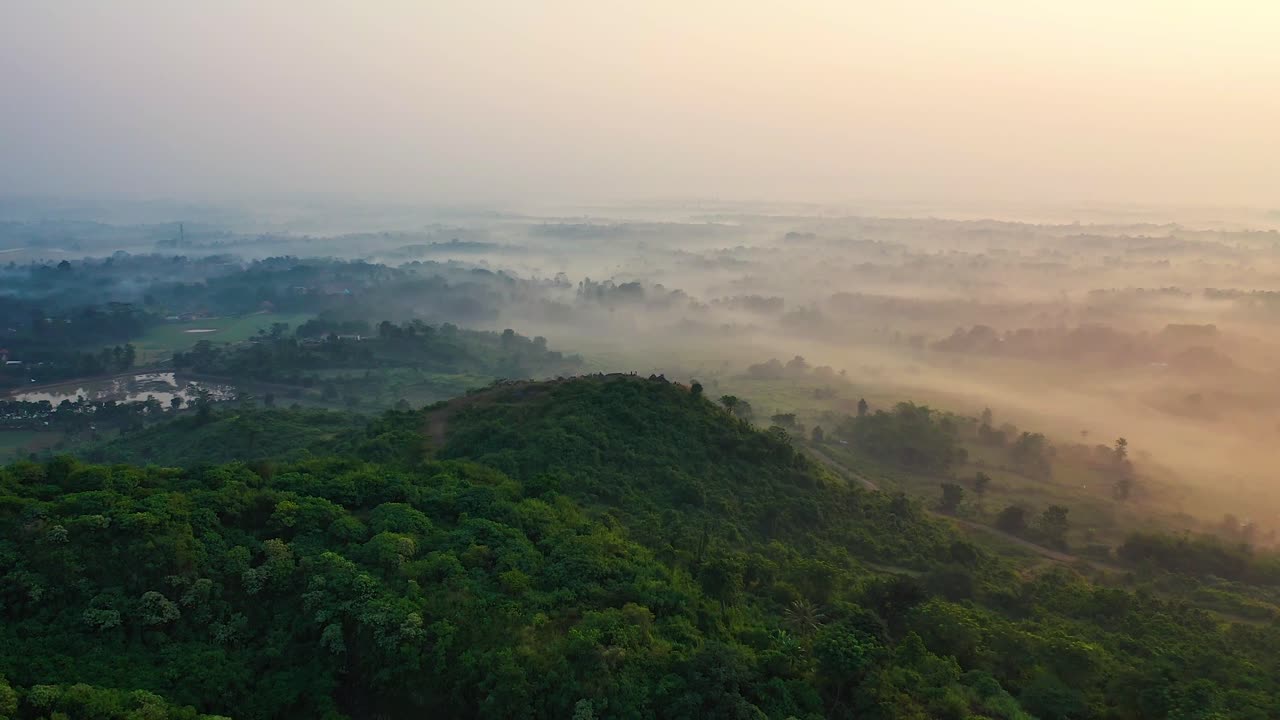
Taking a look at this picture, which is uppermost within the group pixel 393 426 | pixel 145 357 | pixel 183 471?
pixel 183 471

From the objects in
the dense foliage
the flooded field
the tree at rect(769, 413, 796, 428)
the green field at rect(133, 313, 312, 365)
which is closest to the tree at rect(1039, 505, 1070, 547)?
the tree at rect(769, 413, 796, 428)

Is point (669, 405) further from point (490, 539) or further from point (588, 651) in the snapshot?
point (588, 651)

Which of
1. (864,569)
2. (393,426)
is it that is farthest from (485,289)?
(864,569)

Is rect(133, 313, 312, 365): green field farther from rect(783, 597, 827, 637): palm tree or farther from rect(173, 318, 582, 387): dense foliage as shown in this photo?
rect(783, 597, 827, 637): palm tree

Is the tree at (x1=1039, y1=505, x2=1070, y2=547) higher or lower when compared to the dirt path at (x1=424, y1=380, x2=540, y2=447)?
lower

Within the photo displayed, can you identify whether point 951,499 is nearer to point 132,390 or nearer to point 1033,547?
point 1033,547

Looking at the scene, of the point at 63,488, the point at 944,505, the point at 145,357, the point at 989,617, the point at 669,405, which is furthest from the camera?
the point at 145,357

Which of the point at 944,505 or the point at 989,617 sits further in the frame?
the point at 944,505
